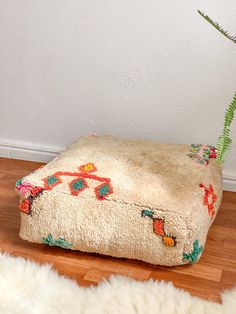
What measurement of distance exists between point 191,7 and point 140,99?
1.43 ft

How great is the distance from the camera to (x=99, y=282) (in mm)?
1525

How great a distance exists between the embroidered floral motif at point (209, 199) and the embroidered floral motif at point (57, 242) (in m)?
0.46

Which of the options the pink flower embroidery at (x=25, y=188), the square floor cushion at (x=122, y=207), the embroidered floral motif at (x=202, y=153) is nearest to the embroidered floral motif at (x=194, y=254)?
the square floor cushion at (x=122, y=207)

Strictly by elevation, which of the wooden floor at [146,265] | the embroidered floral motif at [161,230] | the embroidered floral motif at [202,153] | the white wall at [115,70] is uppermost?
the white wall at [115,70]

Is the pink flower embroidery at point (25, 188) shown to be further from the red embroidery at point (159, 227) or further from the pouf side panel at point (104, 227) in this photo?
the red embroidery at point (159, 227)

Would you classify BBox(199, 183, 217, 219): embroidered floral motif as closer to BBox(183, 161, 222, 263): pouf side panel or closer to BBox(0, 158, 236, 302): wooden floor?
BBox(183, 161, 222, 263): pouf side panel

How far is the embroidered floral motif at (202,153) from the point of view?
1961 mm

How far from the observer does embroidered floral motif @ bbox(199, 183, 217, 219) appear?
1.76 m

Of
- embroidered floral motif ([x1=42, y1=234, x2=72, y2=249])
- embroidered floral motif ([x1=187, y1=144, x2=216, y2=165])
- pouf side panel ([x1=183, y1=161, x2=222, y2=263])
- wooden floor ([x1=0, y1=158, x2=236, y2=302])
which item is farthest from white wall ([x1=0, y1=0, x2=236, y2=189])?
embroidered floral motif ([x1=42, y1=234, x2=72, y2=249])

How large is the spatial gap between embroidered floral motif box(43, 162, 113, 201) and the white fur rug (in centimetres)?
28

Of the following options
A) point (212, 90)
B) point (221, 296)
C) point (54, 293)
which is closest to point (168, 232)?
point (221, 296)

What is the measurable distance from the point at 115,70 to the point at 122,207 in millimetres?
853

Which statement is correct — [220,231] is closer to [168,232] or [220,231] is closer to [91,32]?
[168,232]

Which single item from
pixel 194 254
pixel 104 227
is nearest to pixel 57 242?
pixel 104 227
